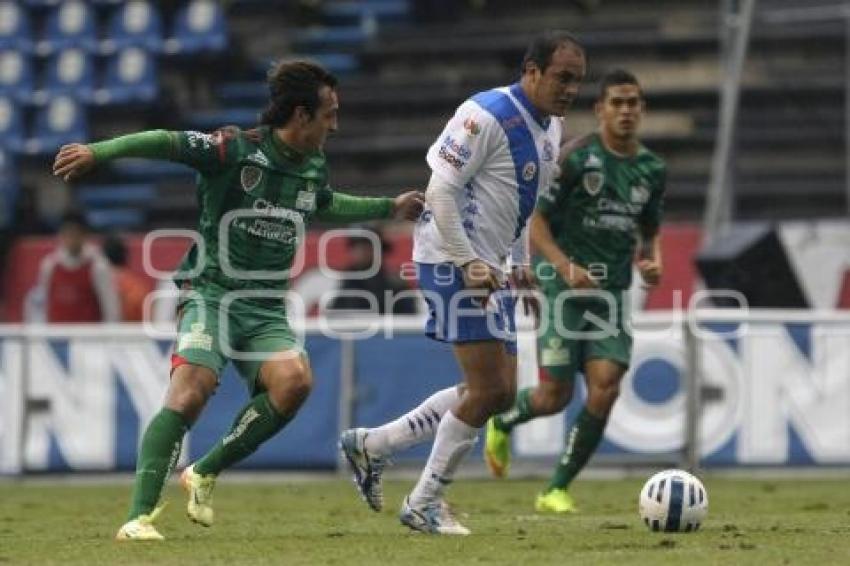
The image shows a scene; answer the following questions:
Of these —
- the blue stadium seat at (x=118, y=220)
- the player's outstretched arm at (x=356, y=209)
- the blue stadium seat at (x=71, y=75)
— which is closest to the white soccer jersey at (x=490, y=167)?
the player's outstretched arm at (x=356, y=209)

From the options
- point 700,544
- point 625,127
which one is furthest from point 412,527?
point 625,127

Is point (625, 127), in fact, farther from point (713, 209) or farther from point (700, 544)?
point (713, 209)

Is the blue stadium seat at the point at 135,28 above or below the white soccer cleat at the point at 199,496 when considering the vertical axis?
above

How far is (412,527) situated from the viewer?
909 cm

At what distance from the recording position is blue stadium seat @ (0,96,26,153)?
23500 millimetres

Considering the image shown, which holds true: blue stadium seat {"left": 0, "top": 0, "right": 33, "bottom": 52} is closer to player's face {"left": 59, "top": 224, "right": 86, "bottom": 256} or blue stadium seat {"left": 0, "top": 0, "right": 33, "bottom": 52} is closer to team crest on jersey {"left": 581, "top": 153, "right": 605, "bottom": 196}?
player's face {"left": 59, "top": 224, "right": 86, "bottom": 256}

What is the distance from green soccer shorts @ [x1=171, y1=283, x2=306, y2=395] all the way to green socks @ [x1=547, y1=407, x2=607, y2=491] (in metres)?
2.62

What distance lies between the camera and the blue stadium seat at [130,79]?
2319 centimetres

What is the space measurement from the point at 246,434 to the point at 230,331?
47 cm

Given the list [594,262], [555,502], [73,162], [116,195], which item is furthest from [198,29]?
[73,162]

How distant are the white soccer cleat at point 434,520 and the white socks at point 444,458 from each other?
0.10 feet

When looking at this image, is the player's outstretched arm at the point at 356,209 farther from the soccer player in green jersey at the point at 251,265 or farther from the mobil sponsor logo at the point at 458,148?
the mobil sponsor logo at the point at 458,148

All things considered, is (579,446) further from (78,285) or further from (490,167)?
(78,285)

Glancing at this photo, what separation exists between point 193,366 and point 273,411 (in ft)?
1.46
